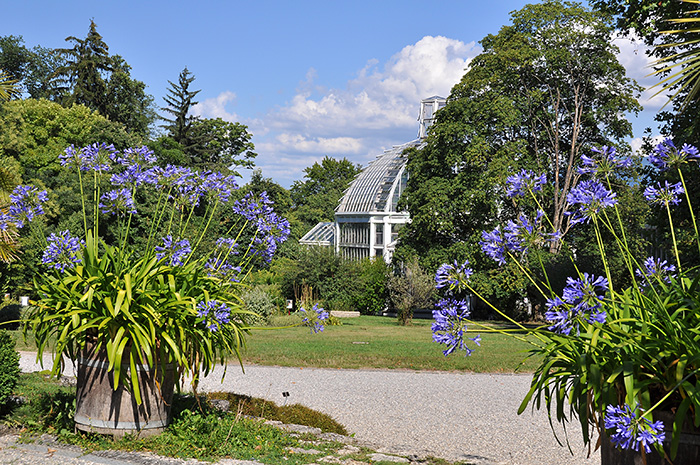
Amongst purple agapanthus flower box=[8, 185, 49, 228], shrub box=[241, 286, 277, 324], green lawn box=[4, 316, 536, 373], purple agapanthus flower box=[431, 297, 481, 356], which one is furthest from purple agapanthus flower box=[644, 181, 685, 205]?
shrub box=[241, 286, 277, 324]

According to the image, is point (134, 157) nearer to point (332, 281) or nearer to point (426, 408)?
point (426, 408)

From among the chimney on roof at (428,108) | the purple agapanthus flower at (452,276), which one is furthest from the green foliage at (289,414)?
the chimney on roof at (428,108)

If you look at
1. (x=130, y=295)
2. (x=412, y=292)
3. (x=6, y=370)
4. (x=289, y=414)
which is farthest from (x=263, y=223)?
(x=412, y=292)

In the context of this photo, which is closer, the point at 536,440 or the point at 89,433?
the point at 89,433

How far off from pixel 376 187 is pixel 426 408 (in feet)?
70.9

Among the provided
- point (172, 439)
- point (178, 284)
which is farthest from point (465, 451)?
point (178, 284)

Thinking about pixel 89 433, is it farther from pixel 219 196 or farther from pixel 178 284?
pixel 219 196

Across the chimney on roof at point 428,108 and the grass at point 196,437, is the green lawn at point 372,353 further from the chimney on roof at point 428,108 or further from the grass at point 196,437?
the chimney on roof at point 428,108

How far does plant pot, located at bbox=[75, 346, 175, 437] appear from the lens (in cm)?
438

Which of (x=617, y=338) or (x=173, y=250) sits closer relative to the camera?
(x=617, y=338)

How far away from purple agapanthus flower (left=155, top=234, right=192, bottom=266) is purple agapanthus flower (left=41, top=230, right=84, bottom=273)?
1.89 feet

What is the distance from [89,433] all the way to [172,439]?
614 millimetres

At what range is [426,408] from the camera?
6.85 m

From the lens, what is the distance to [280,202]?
111 ft
